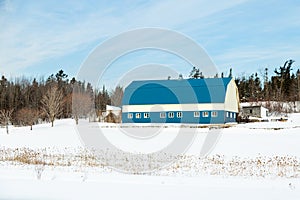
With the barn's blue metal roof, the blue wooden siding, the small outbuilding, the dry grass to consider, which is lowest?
the dry grass

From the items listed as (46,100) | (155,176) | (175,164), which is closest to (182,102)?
(46,100)

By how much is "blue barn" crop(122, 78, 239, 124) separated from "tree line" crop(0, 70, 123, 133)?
6544 mm

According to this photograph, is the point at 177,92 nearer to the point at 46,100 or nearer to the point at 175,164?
the point at 46,100

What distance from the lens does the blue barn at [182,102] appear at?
128ft

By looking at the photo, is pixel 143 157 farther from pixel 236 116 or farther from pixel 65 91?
pixel 65 91

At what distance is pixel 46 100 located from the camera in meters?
45.4

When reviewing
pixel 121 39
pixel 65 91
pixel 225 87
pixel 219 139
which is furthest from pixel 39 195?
pixel 65 91

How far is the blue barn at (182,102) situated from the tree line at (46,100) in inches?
258

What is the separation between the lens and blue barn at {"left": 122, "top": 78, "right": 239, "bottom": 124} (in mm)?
39000

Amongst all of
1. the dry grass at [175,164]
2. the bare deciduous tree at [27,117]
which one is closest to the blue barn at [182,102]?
the bare deciduous tree at [27,117]

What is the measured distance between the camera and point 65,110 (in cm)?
6144

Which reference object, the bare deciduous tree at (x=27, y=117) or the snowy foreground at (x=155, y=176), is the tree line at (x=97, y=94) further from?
the snowy foreground at (x=155, y=176)

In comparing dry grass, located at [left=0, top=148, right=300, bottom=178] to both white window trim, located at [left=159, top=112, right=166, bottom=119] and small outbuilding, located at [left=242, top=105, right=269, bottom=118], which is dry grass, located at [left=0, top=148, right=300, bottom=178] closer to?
white window trim, located at [left=159, top=112, right=166, bottom=119]

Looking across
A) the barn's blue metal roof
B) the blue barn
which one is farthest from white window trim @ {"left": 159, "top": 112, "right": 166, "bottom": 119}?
the barn's blue metal roof
